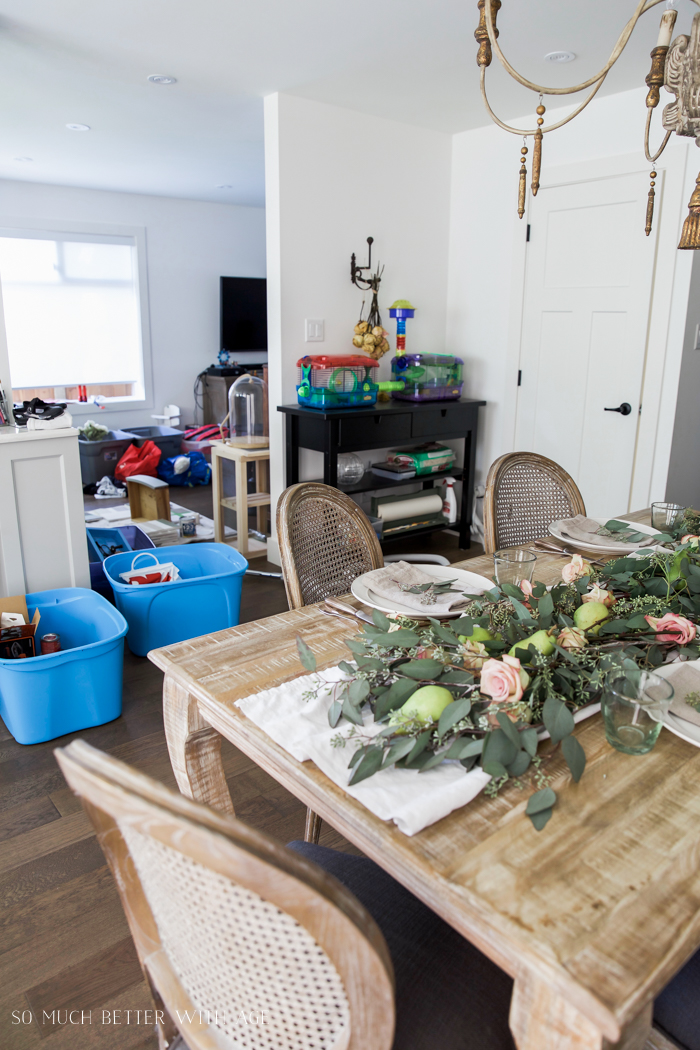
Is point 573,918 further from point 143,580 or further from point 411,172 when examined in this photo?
point 411,172

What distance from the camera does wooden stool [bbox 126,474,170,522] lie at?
13.9ft

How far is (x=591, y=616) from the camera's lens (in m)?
1.19

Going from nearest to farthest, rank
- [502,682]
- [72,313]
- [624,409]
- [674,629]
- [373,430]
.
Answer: [502,682]
[674,629]
[624,409]
[373,430]
[72,313]

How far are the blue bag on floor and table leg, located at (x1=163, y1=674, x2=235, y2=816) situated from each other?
4.81 metres

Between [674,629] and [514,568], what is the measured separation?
296 mm

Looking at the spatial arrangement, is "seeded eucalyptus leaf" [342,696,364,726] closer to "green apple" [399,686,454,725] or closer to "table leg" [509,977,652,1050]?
"green apple" [399,686,454,725]

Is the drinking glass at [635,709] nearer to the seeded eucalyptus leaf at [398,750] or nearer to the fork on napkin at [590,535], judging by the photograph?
the seeded eucalyptus leaf at [398,750]

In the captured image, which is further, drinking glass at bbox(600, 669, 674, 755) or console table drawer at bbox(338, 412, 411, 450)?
console table drawer at bbox(338, 412, 411, 450)

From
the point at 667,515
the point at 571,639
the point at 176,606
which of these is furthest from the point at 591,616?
the point at 176,606

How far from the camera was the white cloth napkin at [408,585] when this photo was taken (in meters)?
1.33

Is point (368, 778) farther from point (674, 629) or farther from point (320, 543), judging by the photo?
point (320, 543)

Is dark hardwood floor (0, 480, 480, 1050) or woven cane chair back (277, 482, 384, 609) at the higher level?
woven cane chair back (277, 482, 384, 609)

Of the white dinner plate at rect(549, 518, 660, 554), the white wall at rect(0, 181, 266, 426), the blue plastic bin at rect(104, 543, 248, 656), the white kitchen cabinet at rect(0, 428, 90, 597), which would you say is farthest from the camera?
the white wall at rect(0, 181, 266, 426)

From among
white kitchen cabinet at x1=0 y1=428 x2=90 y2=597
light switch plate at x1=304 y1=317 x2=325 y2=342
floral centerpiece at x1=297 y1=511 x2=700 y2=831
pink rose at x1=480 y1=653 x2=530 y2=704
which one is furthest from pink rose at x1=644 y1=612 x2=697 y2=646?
light switch plate at x1=304 y1=317 x2=325 y2=342
